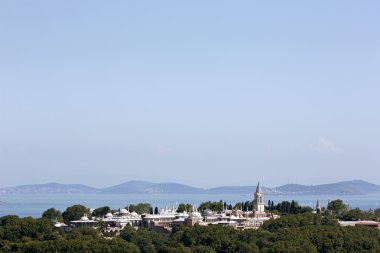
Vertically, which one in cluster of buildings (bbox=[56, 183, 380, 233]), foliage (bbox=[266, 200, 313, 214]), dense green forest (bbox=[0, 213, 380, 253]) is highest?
foliage (bbox=[266, 200, 313, 214])

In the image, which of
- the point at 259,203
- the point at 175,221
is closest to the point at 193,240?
the point at 175,221

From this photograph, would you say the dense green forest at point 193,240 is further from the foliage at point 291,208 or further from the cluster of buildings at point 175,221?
the foliage at point 291,208

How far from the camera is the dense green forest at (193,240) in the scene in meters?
55.8

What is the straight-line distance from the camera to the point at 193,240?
202 ft

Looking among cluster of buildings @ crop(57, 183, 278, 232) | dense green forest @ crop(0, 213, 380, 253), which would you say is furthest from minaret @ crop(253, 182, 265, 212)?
dense green forest @ crop(0, 213, 380, 253)

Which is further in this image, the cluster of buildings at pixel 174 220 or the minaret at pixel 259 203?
the minaret at pixel 259 203

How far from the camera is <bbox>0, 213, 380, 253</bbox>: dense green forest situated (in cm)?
5581

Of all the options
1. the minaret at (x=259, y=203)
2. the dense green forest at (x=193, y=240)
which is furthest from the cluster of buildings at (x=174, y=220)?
the dense green forest at (x=193, y=240)

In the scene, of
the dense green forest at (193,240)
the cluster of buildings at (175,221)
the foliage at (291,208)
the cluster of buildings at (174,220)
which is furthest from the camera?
the foliage at (291,208)

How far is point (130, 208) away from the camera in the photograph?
98875 mm

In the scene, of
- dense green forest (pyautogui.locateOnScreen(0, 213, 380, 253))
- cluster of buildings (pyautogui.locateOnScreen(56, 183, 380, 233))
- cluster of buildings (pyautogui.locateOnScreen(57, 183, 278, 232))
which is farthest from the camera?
cluster of buildings (pyautogui.locateOnScreen(57, 183, 278, 232))

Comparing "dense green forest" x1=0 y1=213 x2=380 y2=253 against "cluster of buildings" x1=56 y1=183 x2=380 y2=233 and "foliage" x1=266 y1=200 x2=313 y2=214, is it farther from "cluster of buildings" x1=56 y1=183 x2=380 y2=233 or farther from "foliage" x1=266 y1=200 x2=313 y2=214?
"foliage" x1=266 y1=200 x2=313 y2=214

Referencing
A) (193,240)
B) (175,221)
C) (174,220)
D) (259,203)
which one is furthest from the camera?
(259,203)

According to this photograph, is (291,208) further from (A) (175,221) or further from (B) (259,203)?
(A) (175,221)
